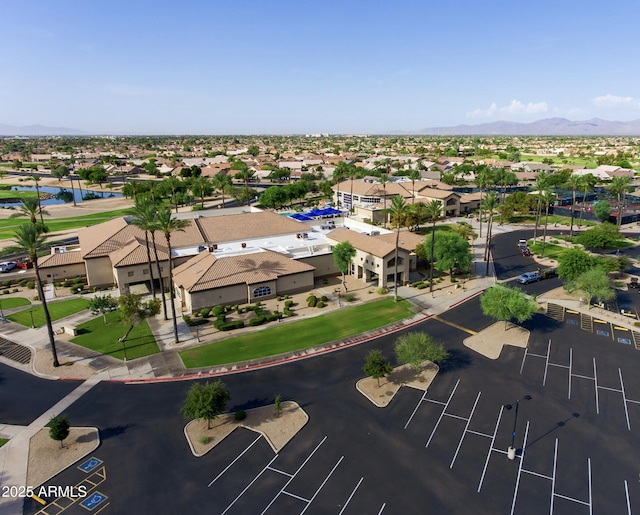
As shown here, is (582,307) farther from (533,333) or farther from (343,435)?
(343,435)

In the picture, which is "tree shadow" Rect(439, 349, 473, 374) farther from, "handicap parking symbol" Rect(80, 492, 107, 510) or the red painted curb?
"handicap parking symbol" Rect(80, 492, 107, 510)

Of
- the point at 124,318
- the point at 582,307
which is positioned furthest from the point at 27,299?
the point at 582,307

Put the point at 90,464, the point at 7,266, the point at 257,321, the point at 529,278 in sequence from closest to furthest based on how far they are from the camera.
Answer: the point at 90,464, the point at 257,321, the point at 529,278, the point at 7,266

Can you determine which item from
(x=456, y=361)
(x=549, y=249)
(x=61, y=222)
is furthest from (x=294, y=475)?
(x=61, y=222)

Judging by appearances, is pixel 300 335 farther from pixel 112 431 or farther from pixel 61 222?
pixel 61 222

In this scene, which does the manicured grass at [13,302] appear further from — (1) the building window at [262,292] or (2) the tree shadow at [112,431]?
(2) the tree shadow at [112,431]

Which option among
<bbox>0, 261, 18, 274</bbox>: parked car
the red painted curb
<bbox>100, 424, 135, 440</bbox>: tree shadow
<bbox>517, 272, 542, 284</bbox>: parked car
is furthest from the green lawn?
<bbox>517, 272, 542, 284</bbox>: parked car

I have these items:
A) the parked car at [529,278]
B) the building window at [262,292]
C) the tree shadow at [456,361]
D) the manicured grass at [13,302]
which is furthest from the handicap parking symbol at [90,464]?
the parked car at [529,278]

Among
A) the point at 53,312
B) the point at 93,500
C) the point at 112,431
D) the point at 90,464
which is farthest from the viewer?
the point at 53,312
